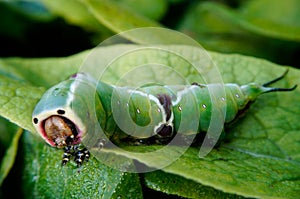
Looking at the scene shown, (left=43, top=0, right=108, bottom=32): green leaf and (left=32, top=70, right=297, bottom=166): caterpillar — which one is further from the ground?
(left=32, top=70, right=297, bottom=166): caterpillar

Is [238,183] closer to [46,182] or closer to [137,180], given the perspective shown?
[137,180]

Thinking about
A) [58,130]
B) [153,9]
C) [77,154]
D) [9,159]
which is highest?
[58,130]

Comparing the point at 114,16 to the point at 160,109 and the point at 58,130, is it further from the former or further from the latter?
the point at 58,130

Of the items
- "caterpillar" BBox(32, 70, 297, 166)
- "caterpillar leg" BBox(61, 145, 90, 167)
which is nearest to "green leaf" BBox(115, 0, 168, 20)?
"caterpillar" BBox(32, 70, 297, 166)

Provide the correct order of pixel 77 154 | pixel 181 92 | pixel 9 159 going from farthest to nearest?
1. pixel 9 159
2. pixel 181 92
3. pixel 77 154

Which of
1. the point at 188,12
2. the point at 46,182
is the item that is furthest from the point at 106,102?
the point at 188,12

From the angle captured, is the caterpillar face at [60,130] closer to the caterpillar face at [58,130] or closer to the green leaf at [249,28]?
the caterpillar face at [58,130]

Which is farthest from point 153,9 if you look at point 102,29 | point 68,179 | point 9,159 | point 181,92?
point 68,179

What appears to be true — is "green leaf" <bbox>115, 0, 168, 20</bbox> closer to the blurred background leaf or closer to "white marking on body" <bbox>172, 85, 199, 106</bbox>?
the blurred background leaf
